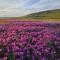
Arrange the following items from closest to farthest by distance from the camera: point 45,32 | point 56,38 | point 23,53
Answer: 1. point 23,53
2. point 56,38
3. point 45,32

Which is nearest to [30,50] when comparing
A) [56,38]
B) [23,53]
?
[23,53]

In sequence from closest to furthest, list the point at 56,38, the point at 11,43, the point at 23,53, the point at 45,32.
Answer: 1. the point at 23,53
2. the point at 11,43
3. the point at 56,38
4. the point at 45,32

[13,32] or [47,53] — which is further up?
[13,32]

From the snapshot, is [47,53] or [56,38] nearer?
[47,53]

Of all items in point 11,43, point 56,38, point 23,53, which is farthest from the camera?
point 56,38

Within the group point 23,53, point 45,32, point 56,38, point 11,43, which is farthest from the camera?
point 45,32

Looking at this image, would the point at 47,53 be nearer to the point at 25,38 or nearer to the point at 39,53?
the point at 39,53

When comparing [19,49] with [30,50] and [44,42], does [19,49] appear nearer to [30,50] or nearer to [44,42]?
[30,50]

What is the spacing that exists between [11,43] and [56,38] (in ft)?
5.11

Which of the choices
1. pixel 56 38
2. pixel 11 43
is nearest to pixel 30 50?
pixel 11 43

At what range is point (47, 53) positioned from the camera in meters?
5.93

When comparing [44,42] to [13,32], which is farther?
[13,32]

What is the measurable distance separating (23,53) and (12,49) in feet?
1.26

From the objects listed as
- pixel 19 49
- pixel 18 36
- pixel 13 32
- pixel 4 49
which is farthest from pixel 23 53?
pixel 13 32
